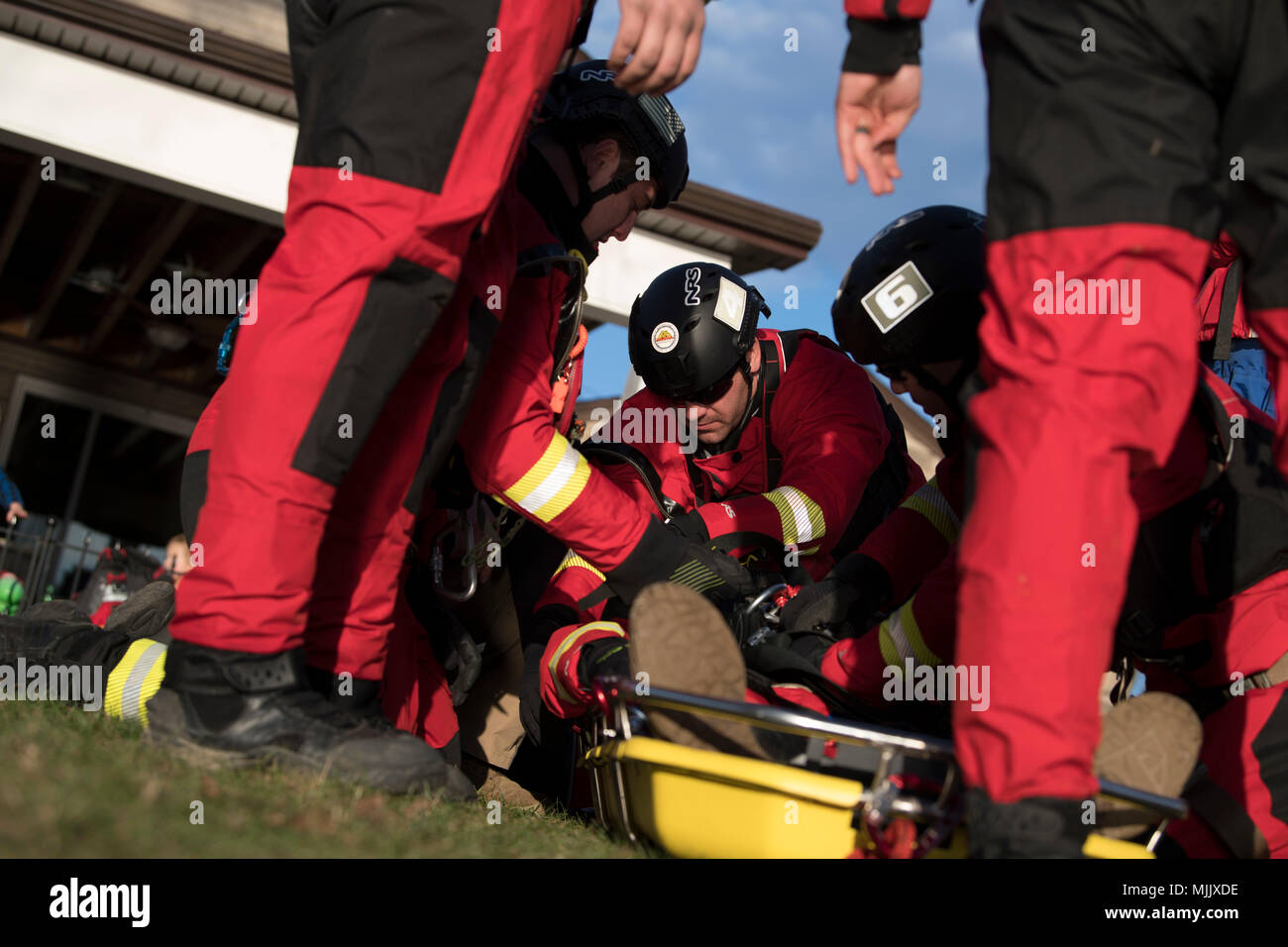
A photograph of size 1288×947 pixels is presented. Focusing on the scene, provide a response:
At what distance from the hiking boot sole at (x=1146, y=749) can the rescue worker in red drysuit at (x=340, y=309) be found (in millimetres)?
1243

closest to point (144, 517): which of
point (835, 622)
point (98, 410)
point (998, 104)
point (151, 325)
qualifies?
point (98, 410)

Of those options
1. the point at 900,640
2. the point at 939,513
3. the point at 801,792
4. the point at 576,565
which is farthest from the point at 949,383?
the point at 801,792

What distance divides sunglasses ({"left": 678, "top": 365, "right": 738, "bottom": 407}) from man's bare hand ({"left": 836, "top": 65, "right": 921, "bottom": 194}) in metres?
2.34

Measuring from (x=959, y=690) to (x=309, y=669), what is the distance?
1.43 meters

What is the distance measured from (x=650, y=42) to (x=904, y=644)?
1440 millimetres

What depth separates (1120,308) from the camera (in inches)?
63.8

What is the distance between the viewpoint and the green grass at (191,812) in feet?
4.28

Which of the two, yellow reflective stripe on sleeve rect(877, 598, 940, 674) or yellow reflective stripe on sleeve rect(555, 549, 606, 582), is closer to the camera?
yellow reflective stripe on sleeve rect(877, 598, 940, 674)

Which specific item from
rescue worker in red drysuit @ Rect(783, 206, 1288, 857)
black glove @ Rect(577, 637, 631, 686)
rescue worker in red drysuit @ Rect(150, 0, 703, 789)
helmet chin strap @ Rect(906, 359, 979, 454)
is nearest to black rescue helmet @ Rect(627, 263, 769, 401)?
helmet chin strap @ Rect(906, 359, 979, 454)

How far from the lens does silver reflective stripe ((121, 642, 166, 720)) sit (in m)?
2.79

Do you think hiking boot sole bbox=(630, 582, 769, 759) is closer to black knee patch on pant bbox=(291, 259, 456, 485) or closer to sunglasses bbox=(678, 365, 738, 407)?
black knee patch on pant bbox=(291, 259, 456, 485)

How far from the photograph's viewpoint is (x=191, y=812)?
4.84 ft
